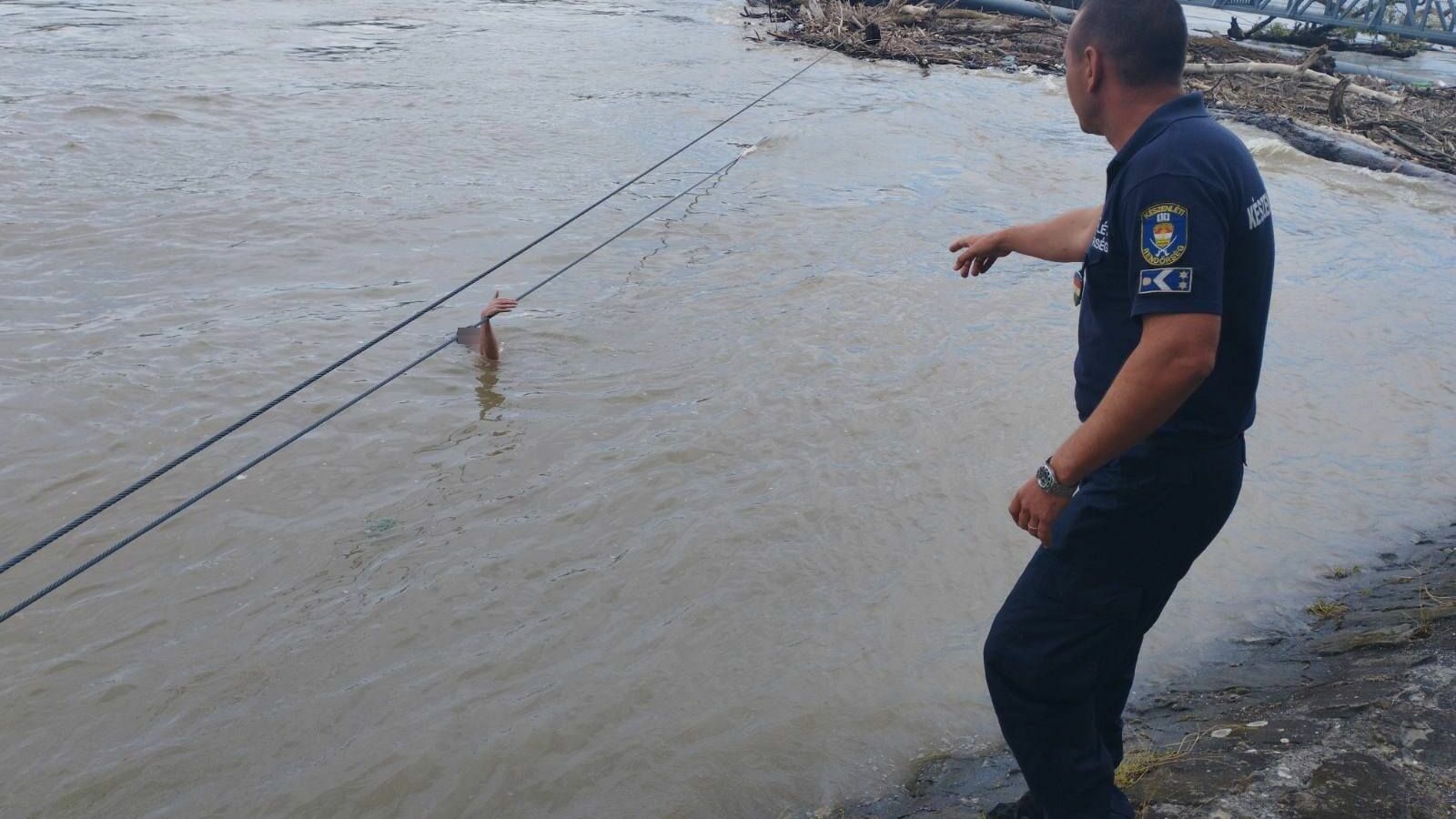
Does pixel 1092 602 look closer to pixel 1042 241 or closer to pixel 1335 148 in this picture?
pixel 1042 241

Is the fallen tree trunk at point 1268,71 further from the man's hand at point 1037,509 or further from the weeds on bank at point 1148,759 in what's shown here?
the man's hand at point 1037,509

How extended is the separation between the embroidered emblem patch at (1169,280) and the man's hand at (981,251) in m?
0.93

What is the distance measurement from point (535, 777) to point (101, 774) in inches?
53.6

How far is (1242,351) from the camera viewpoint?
6.76 feet

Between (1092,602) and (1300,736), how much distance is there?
1.36m

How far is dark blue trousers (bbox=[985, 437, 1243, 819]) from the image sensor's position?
2104mm

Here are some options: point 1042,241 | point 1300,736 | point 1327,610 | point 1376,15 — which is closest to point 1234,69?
point 1376,15

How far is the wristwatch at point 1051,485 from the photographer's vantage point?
6.77ft

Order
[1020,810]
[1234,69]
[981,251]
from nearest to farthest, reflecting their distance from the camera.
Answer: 1. [1020,810]
2. [981,251]
3. [1234,69]

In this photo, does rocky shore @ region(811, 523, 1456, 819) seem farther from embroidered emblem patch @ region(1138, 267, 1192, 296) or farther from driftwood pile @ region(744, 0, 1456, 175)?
driftwood pile @ region(744, 0, 1456, 175)

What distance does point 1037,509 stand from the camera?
2.13 m

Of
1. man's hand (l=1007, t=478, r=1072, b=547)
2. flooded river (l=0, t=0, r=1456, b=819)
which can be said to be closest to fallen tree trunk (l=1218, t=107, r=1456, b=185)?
flooded river (l=0, t=0, r=1456, b=819)

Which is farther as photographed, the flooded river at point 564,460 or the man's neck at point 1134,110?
the flooded river at point 564,460

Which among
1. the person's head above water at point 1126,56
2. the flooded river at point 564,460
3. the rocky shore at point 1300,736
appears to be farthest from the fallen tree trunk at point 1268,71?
the person's head above water at point 1126,56
